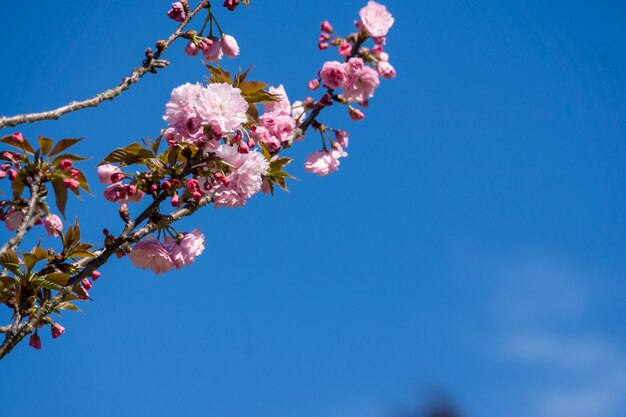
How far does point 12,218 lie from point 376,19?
1.67 metres

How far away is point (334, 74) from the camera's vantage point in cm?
292

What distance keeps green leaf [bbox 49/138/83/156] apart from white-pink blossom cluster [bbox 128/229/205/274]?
0.55 m

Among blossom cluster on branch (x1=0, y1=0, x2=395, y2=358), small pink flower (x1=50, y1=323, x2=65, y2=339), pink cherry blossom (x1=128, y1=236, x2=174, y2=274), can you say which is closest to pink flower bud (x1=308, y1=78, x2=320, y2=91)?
blossom cluster on branch (x1=0, y1=0, x2=395, y2=358)

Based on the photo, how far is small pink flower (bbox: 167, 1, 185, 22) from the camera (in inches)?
133

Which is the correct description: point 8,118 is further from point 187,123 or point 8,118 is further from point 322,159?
point 322,159

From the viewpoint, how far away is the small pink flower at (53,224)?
3033mm

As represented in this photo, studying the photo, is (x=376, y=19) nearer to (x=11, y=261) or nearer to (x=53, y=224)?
(x=53, y=224)

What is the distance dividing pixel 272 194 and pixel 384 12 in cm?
97

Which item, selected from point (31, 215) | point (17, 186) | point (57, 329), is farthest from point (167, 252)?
point (31, 215)

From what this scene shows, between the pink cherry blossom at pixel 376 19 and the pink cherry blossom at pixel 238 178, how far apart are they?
70 cm

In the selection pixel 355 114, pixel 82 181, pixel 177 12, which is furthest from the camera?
pixel 177 12

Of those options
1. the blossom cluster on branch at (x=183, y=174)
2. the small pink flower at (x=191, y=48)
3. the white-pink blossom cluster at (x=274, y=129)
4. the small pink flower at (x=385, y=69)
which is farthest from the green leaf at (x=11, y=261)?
the small pink flower at (x=385, y=69)

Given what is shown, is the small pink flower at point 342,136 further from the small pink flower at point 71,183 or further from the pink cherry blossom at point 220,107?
the small pink flower at point 71,183

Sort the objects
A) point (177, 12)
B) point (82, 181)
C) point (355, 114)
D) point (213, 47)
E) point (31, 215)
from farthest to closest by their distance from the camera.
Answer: point (213, 47)
point (177, 12)
point (355, 114)
point (82, 181)
point (31, 215)
